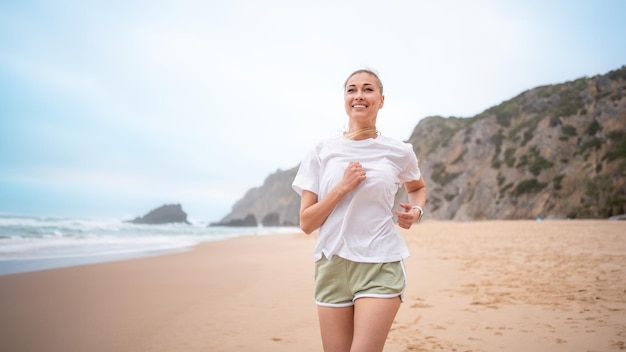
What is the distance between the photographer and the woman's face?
218 cm

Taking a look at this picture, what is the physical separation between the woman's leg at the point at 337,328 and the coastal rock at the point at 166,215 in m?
103

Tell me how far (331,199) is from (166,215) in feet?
349

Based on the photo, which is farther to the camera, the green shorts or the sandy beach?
the sandy beach

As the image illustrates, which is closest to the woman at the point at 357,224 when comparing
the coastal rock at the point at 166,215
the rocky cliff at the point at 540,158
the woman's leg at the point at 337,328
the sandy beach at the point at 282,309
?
the woman's leg at the point at 337,328

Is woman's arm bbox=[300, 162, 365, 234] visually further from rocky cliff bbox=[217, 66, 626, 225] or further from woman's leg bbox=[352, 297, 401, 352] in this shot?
rocky cliff bbox=[217, 66, 626, 225]

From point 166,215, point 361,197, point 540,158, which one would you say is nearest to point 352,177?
point 361,197

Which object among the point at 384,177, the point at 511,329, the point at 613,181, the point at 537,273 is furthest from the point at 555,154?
the point at 384,177

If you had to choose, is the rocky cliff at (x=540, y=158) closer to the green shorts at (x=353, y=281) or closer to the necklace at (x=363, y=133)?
the necklace at (x=363, y=133)

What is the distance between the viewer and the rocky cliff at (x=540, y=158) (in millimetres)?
35719

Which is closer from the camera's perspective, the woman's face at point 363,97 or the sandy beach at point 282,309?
the woman's face at point 363,97

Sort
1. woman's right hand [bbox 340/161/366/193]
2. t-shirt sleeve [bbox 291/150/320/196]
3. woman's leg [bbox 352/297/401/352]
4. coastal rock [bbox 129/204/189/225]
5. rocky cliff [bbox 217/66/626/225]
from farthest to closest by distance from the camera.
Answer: coastal rock [bbox 129/204/189/225]
rocky cliff [bbox 217/66/626/225]
t-shirt sleeve [bbox 291/150/320/196]
woman's right hand [bbox 340/161/366/193]
woman's leg [bbox 352/297/401/352]

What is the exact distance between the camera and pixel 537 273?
7.74 metres

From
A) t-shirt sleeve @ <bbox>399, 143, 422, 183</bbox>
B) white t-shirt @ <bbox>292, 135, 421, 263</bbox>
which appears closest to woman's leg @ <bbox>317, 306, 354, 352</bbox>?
white t-shirt @ <bbox>292, 135, 421, 263</bbox>

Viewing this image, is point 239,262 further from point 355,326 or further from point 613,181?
point 613,181
